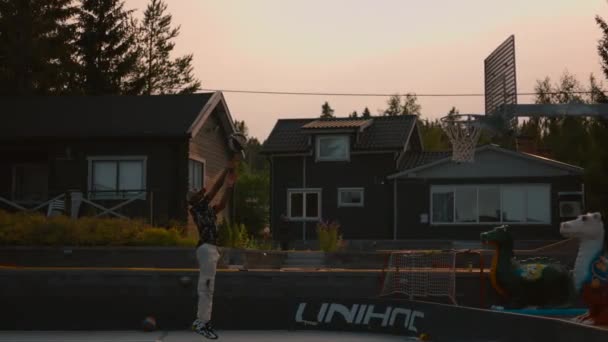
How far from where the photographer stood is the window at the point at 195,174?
106 feet

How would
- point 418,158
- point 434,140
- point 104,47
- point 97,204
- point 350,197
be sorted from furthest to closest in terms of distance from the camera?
point 434,140 < point 104,47 < point 418,158 < point 350,197 < point 97,204

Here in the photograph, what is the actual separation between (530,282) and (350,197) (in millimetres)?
24188

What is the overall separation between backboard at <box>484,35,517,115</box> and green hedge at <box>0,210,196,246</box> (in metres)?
10.8

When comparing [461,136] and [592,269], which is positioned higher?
[461,136]

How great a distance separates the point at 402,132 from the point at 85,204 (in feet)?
53.7

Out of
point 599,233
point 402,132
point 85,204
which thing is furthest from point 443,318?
point 402,132

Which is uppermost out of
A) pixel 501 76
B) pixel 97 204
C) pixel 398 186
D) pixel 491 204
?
pixel 501 76

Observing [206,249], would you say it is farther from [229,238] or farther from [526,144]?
[526,144]

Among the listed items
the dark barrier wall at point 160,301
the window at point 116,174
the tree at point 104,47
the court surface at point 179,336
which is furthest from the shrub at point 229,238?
the tree at point 104,47

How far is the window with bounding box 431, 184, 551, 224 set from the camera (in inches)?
1380

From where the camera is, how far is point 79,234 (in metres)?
25.1

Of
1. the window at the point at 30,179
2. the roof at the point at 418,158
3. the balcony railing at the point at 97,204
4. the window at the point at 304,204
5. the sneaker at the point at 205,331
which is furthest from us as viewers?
the window at the point at 304,204

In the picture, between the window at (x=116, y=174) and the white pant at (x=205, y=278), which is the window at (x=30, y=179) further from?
the white pant at (x=205, y=278)

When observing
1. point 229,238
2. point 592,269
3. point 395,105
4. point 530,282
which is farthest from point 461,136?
point 395,105
